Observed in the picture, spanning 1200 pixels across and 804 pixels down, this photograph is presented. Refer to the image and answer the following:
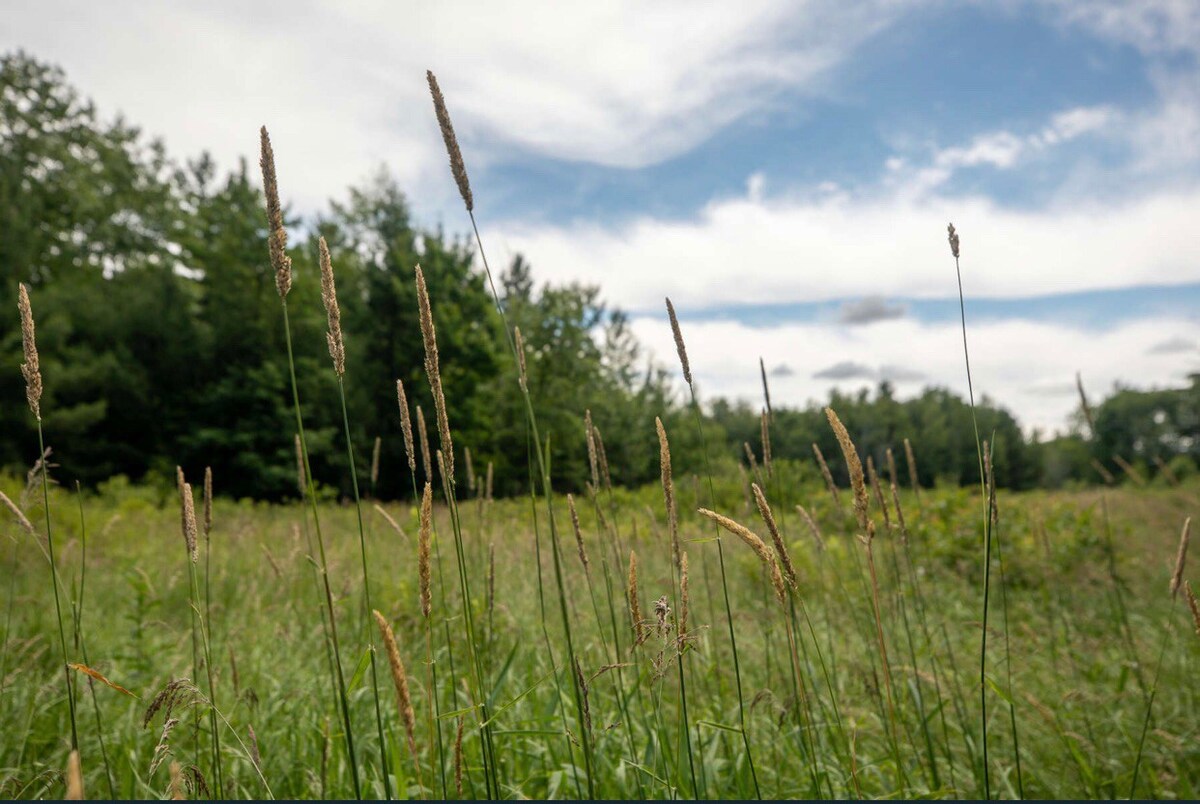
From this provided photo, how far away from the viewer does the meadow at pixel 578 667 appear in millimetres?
1171

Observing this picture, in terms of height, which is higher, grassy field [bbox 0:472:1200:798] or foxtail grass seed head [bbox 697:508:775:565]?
foxtail grass seed head [bbox 697:508:775:565]

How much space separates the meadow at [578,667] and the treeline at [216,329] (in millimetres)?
12053

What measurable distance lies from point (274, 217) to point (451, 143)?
29 centimetres

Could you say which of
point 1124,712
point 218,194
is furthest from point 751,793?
point 218,194

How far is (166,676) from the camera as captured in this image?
9.98 feet

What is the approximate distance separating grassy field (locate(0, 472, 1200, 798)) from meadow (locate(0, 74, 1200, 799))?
2cm

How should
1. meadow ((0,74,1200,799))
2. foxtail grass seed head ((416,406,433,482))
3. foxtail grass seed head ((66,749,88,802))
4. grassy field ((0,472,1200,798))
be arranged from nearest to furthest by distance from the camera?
foxtail grass seed head ((66,749,88,802))
meadow ((0,74,1200,799))
foxtail grass seed head ((416,406,433,482))
grassy field ((0,472,1200,798))

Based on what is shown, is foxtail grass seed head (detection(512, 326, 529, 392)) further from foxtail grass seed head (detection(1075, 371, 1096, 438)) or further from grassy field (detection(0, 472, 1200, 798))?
foxtail grass seed head (detection(1075, 371, 1096, 438))

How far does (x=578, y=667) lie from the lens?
3.76 ft

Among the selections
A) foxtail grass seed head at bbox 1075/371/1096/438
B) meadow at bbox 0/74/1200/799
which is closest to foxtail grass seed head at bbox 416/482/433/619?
meadow at bbox 0/74/1200/799

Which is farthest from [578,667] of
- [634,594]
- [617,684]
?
[617,684]

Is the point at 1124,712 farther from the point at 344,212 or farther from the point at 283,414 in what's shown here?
the point at 344,212

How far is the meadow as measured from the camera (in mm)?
1171

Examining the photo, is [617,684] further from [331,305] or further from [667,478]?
[331,305]
